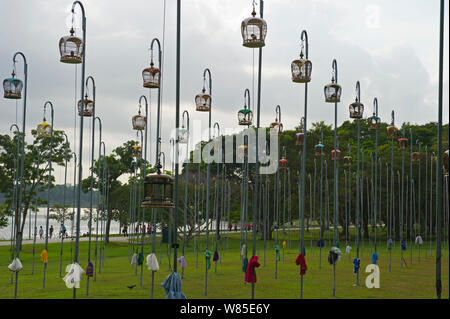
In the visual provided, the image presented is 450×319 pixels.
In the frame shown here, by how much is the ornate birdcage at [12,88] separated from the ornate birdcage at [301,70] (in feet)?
25.6

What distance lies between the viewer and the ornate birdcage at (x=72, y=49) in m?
12.3

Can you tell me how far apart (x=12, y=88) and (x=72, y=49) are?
4.16 m

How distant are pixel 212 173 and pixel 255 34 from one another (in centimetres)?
4531

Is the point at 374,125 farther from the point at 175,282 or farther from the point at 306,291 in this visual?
the point at 175,282

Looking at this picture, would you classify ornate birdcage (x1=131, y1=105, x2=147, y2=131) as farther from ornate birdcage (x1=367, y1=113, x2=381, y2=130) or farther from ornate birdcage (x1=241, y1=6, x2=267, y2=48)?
ornate birdcage (x1=367, y1=113, x2=381, y2=130)

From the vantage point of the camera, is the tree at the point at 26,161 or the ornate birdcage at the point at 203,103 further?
the tree at the point at 26,161

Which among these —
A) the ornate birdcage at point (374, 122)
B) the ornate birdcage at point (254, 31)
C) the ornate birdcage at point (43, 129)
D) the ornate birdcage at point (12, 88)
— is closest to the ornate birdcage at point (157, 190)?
the ornate birdcage at point (254, 31)

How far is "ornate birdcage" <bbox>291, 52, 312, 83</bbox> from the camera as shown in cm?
1420

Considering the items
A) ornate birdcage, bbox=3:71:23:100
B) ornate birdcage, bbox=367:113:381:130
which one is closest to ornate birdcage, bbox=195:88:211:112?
ornate birdcage, bbox=3:71:23:100

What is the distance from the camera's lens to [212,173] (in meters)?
57.3

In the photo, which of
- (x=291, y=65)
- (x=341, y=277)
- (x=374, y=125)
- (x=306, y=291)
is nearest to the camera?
(x=291, y=65)

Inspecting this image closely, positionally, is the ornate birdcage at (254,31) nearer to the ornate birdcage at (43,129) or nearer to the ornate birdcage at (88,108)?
the ornate birdcage at (88,108)
